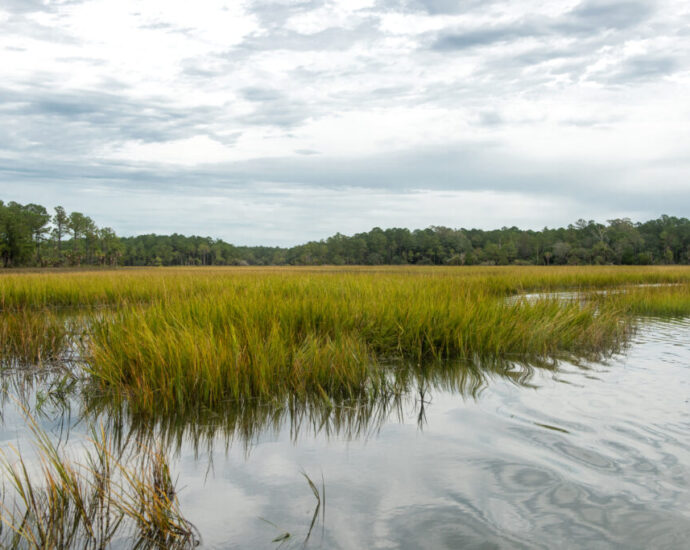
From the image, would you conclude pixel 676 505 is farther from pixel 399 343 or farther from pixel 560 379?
pixel 399 343

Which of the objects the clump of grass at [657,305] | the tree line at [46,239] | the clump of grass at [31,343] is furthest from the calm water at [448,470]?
the tree line at [46,239]

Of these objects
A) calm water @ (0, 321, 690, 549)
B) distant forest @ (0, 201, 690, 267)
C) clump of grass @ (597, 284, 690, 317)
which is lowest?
calm water @ (0, 321, 690, 549)

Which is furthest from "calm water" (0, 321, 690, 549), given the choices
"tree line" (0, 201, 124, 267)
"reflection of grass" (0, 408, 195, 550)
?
"tree line" (0, 201, 124, 267)

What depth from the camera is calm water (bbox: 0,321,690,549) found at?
240cm

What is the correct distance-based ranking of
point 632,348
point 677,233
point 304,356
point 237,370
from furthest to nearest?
point 677,233, point 632,348, point 304,356, point 237,370

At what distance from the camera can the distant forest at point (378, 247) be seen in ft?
260

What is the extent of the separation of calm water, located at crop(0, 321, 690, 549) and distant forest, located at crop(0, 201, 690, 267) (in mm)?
77436

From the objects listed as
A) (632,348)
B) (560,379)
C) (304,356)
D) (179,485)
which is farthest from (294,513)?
(632,348)

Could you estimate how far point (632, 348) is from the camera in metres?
7.26

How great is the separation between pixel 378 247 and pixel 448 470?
127 metres

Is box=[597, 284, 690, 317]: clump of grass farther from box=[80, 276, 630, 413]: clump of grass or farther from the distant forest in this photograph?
the distant forest

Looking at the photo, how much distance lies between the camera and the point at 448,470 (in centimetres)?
304

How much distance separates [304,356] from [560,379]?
291 centimetres

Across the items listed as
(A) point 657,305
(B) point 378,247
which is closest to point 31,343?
(A) point 657,305
